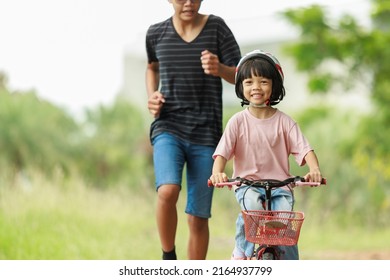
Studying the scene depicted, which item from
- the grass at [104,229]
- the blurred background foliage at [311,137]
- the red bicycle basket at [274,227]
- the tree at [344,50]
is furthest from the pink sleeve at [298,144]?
the tree at [344,50]

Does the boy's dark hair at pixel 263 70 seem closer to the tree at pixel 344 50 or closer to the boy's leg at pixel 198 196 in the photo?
the boy's leg at pixel 198 196

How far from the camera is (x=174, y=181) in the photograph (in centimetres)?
425

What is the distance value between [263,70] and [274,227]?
749mm

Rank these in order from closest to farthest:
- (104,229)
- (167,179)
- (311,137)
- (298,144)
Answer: (298,144) < (167,179) < (104,229) < (311,137)

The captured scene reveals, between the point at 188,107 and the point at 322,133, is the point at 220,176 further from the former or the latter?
the point at 322,133

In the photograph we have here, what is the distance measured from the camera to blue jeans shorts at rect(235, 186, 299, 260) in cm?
372

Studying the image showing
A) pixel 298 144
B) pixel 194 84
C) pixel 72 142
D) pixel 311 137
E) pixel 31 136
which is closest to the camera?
pixel 298 144

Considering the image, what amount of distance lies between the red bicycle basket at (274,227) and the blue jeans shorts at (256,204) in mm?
121

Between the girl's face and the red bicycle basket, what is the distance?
1.80 ft

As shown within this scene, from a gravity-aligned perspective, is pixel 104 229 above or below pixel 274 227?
below

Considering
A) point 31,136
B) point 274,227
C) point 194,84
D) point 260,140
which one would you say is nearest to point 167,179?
point 194,84

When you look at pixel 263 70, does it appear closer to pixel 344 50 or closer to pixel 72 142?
pixel 72 142

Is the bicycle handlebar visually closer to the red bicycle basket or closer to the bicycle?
the bicycle

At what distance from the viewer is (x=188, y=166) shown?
445 centimetres
